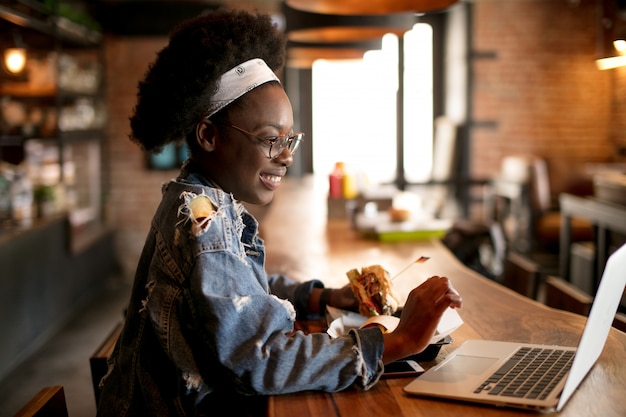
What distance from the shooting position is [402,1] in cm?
242

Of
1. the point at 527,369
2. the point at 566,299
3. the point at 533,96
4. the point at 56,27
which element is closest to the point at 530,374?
the point at 527,369

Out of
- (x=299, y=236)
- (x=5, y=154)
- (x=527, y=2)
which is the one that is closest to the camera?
(x=299, y=236)

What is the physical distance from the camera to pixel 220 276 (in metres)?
1.35

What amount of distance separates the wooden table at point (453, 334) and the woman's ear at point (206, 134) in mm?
571

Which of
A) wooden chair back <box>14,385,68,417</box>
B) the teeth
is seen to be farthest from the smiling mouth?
wooden chair back <box>14,385,68,417</box>

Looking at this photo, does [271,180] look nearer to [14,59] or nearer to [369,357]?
[369,357]

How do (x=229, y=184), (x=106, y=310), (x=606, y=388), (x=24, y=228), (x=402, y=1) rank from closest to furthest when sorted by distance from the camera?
(x=606, y=388) < (x=229, y=184) < (x=402, y=1) < (x=24, y=228) < (x=106, y=310)

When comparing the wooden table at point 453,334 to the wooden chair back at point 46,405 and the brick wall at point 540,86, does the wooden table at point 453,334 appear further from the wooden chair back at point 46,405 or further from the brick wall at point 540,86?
the brick wall at point 540,86

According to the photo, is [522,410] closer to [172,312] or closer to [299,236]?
[172,312]

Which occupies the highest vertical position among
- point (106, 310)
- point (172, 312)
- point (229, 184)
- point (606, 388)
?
point (229, 184)

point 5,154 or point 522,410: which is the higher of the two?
point 5,154

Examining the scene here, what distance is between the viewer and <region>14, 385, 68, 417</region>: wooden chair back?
1.29 metres

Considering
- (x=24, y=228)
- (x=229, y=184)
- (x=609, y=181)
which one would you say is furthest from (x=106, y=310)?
(x=229, y=184)

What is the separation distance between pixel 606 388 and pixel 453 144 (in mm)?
6697
